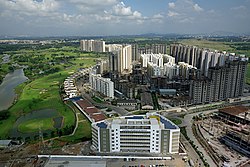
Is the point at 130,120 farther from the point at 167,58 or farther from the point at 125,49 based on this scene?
the point at 167,58

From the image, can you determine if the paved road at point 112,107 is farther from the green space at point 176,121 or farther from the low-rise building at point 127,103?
the green space at point 176,121

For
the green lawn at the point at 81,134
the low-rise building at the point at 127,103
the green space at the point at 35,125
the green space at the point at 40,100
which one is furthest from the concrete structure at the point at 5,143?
the low-rise building at the point at 127,103

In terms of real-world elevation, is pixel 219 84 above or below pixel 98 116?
above

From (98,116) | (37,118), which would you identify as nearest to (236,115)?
(98,116)

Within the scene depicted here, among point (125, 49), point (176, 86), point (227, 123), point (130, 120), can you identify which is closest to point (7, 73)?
point (125, 49)

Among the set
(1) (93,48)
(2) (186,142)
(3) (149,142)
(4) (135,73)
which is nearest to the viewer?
(3) (149,142)

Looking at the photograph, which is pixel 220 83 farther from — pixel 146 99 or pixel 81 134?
pixel 81 134

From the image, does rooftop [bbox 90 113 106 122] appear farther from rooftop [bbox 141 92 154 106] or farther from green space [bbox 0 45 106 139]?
rooftop [bbox 141 92 154 106]

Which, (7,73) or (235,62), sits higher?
(235,62)
